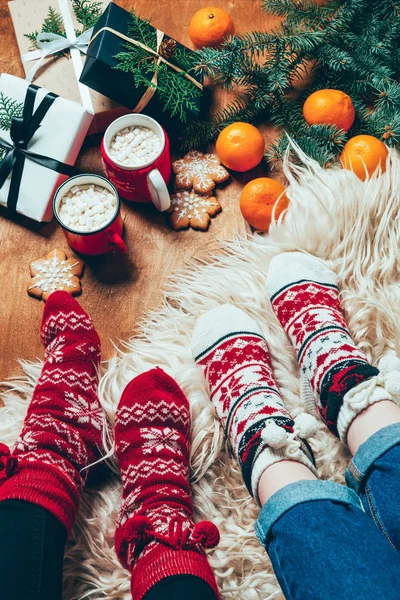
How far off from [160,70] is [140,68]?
39 millimetres

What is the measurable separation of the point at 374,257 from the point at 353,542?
→ 0.49 m

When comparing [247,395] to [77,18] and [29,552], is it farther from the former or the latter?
[77,18]

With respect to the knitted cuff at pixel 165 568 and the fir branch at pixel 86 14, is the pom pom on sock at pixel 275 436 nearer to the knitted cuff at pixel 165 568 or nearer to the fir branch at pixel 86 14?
the knitted cuff at pixel 165 568

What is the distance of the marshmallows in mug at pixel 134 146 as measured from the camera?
3.06 feet

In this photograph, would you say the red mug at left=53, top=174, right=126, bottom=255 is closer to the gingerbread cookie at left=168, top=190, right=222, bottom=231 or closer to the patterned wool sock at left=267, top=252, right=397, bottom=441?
the gingerbread cookie at left=168, top=190, right=222, bottom=231

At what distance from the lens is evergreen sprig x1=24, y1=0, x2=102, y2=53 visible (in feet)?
3.35

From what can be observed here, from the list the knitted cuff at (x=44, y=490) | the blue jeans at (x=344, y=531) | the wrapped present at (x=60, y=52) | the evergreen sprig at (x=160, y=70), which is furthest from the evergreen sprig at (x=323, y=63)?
the knitted cuff at (x=44, y=490)

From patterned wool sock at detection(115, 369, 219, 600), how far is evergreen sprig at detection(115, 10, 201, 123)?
48 cm

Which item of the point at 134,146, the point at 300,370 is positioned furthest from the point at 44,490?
the point at 134,146

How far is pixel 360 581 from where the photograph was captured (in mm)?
610

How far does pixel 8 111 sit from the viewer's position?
0.99 metres

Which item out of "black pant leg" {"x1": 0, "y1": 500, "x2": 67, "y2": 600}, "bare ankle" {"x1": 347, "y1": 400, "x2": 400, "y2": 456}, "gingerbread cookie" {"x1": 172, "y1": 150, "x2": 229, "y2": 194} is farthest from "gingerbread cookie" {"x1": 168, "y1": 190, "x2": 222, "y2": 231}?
"black pant leg" {"x1": 0, "y1": 500, "x2": 67, "y2": 600}

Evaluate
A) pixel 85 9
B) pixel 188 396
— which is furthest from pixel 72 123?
pixel 188 396

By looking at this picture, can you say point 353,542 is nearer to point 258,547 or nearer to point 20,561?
point 258,547
